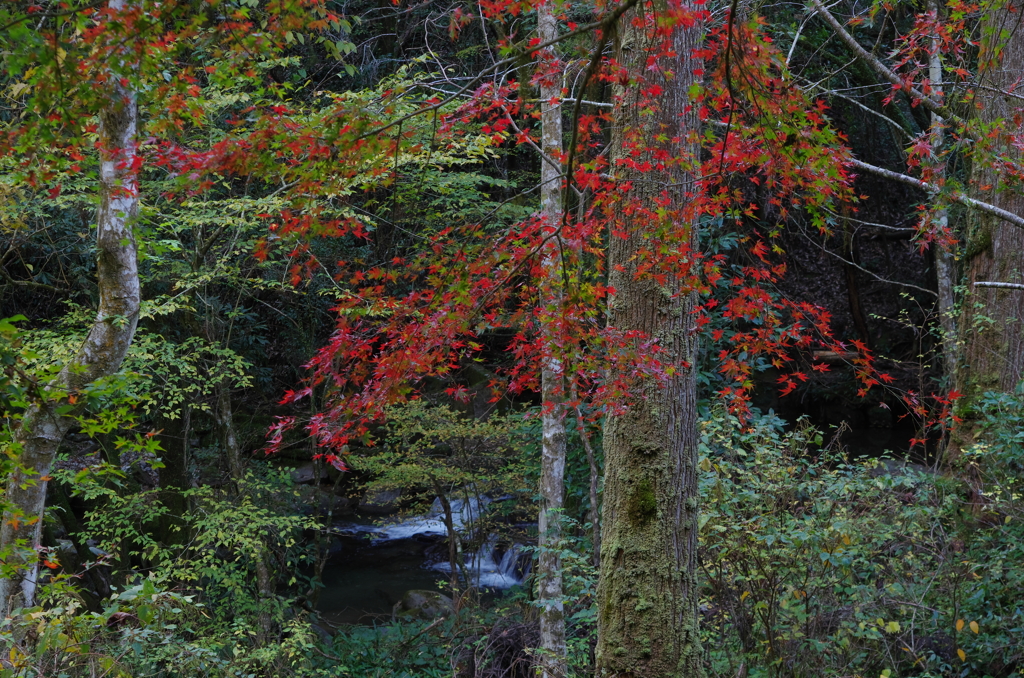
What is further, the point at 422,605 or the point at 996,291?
the point at 422,605

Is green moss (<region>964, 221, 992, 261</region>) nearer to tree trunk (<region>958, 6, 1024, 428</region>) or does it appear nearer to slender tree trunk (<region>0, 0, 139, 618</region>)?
tree trunk (<region>958, 6, 1024, 428</region>)

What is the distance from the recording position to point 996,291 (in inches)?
245

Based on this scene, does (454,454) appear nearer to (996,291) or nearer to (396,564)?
(396,564)

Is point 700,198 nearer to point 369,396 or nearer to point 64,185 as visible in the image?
point 369,396

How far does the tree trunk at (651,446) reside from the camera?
3.64 m

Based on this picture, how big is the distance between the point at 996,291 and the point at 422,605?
7.77m

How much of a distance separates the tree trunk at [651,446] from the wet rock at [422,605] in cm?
649

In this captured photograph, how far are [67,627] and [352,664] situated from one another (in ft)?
17.2

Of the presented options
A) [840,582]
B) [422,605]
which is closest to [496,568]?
[422,605]

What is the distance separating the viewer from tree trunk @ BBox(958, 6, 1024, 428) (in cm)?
605

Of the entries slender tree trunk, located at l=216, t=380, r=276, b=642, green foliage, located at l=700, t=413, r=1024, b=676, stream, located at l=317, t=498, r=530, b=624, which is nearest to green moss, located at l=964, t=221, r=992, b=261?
green foliage, located at l=700, t=413, r=1024, b=676

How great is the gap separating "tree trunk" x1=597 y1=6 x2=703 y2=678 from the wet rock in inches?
256

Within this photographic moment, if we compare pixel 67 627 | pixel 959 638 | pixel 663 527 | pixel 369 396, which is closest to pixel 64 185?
pixel 67 627

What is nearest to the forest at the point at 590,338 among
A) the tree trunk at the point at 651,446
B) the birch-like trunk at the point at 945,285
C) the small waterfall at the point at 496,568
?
the tree trunk at the point at 651,446
